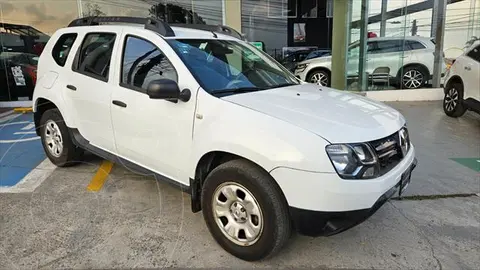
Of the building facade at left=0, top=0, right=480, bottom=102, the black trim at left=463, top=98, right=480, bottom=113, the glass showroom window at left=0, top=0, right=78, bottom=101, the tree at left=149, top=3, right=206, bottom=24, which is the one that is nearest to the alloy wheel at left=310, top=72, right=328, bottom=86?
the building facade at left=0, top=0, right=480, bottom=102

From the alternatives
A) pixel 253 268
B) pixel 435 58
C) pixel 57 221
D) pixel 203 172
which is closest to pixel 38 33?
pixel 57 221

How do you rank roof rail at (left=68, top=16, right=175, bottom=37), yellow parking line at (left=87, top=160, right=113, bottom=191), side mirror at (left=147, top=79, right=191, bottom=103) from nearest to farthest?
side mirror at (left=147, top=79, right=191, bottom=103) → roof rail at (left=68, top=16, right=175, bottom=37) → yellow parking line at (left=87, top=160, right=113, bottom=191)

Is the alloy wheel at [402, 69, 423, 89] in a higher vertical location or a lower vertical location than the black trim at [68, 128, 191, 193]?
higher

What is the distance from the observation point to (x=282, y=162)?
2400 mm

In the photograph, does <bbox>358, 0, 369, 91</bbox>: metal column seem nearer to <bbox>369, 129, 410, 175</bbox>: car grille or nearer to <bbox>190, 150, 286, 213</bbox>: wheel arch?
<bbox>369, 129, 410, 175</bbox>: car grille

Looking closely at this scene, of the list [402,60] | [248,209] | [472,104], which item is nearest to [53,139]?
[248,209]

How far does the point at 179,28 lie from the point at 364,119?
80.0 inches

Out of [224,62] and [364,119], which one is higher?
[224,62]

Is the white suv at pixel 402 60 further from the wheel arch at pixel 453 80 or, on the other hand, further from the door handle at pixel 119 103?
the door handle at pixel 119 103

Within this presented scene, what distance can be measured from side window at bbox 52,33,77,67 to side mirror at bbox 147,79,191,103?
199 centimetres

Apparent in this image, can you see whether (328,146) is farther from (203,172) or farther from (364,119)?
(203,172)

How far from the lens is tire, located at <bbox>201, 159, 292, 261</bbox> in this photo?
8.23 feet

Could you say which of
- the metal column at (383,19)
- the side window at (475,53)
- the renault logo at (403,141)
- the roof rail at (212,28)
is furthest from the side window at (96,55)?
the metal column at (383,19)

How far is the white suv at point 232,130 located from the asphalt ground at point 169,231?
37 cm
